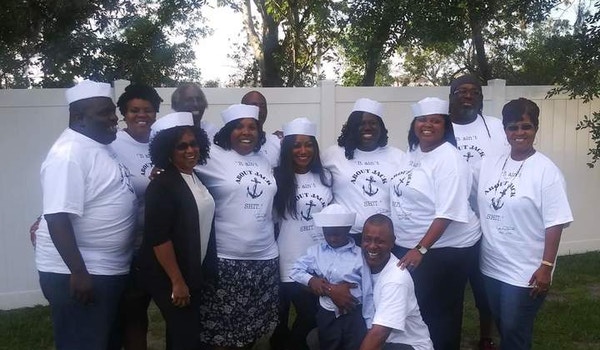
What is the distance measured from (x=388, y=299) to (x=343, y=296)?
34 cm

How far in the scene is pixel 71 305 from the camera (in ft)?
10.5

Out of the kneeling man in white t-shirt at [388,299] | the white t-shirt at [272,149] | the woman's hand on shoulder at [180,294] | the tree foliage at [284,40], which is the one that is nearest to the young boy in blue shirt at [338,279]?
the kneeling man in white t-shirt at [388,299]

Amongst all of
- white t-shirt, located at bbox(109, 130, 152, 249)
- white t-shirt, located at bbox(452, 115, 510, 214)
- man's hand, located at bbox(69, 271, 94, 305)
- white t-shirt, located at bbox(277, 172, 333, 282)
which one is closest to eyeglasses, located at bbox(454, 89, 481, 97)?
white t-shirt, located at bbox(452, 115, 510, 214)

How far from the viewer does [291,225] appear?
13.0ft

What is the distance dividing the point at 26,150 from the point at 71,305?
9.52 ft

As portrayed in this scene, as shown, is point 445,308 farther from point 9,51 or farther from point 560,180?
point 9,51

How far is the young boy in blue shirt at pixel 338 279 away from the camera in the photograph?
363 centimetres

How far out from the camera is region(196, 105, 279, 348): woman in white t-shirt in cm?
370

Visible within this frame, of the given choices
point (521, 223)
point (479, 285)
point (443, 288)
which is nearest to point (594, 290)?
point (479, 285)

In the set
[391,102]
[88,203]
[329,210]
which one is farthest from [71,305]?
[391,102]

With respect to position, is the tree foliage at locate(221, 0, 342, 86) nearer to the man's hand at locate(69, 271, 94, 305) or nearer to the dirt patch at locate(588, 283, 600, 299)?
the dirt patch at locate(588, 283, 600, 299)

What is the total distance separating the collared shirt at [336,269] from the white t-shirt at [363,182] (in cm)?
31

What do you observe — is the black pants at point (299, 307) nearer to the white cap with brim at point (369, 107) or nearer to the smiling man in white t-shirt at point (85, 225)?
the smiling man in white t-shirt at point (85, 225)

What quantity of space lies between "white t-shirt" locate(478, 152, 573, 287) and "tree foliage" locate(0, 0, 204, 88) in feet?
13.1
